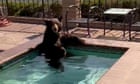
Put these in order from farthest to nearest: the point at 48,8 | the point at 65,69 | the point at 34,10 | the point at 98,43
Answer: the point at 34,10
the point at 48,8
the point at 98,43
the point at 65,69

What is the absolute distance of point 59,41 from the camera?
286 inches

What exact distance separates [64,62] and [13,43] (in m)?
1.43

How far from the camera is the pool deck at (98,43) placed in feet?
17.9

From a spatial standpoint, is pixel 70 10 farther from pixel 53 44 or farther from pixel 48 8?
pixel 53 44

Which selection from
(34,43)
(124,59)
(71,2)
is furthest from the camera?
(71,2)

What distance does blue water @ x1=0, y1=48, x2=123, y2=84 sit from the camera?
6219 millimetres

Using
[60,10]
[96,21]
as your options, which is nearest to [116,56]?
[96,21]

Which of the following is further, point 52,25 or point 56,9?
point 56,9

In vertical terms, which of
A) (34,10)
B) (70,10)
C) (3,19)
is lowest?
(3,19)

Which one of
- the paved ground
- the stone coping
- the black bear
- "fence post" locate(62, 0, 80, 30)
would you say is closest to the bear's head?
the black bear

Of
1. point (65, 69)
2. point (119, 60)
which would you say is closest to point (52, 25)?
point (65, 69)

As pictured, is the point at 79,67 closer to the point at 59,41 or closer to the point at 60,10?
the point at 59,41

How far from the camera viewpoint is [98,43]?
300 inches

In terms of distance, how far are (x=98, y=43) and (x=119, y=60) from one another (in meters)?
1.40
